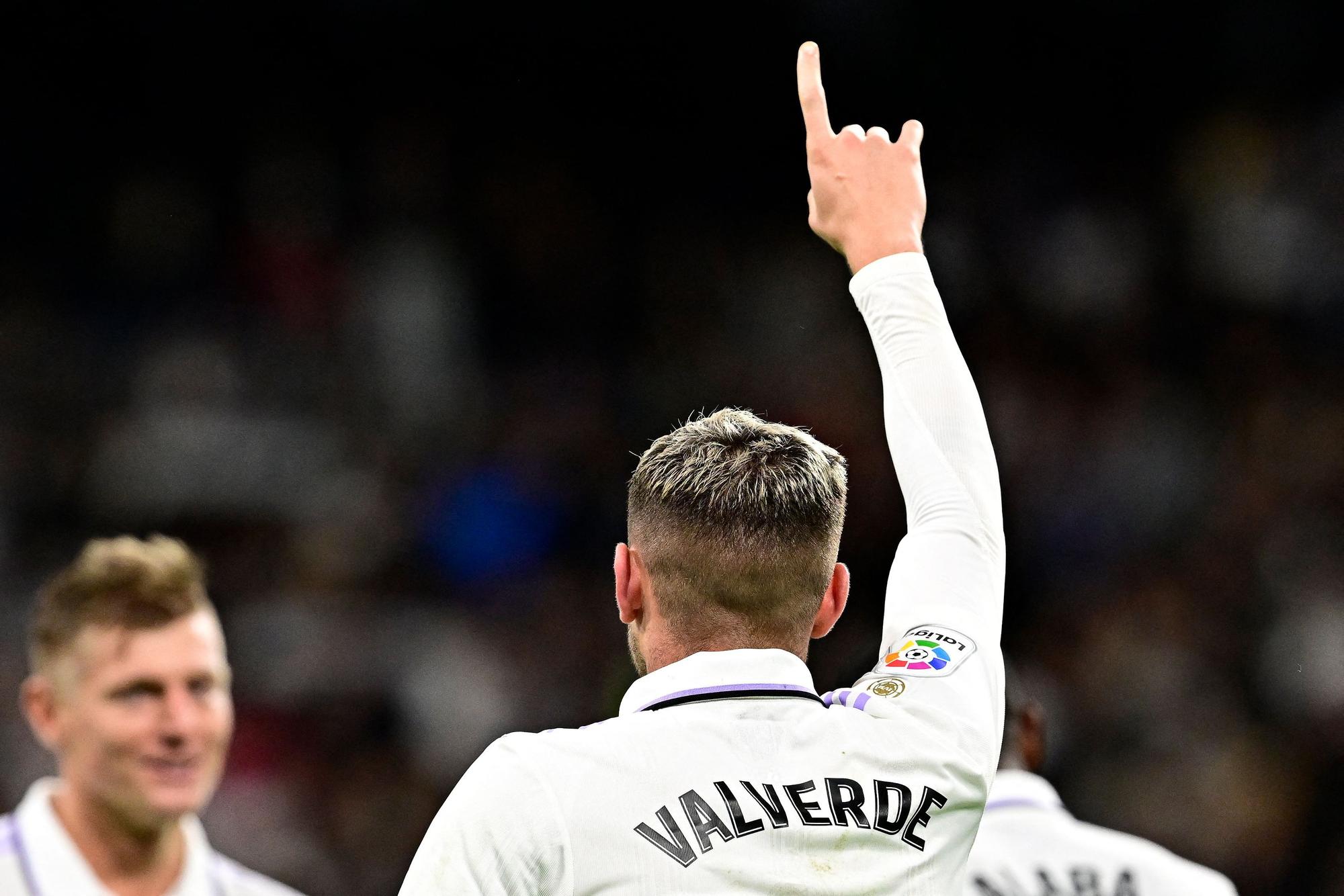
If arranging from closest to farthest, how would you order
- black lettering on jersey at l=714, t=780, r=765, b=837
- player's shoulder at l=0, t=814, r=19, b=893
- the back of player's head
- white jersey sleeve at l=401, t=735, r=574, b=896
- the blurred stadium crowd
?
1. white jersey sleeve at l=401, t=735, r=574, b=896
2. black lettering on jersey at l=714, t=780, r=765, b=837
3. player's shoulder at l=0, t=814, r=19, b=893
4. the back of player's head
5. the blurred stadium crowd

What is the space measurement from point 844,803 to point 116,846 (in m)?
2.40

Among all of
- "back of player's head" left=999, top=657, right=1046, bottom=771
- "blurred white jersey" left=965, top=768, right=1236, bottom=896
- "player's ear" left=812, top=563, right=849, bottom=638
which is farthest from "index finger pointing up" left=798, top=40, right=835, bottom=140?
"back of player's head" left=999, top=657, right=1046, bottom=771

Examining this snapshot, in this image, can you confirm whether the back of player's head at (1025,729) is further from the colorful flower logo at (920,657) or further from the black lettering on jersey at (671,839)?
the black lettering on jersey at (671,839)

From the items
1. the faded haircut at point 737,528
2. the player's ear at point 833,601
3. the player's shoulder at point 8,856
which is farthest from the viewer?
the player's shoulder at point 8,856

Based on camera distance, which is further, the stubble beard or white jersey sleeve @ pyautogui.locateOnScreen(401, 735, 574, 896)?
the stubble beard

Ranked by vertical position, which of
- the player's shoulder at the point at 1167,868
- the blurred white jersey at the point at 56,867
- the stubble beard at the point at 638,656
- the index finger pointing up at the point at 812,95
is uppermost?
the index finger pointing up at the point at 812,95

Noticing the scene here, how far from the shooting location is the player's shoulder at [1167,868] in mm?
4707

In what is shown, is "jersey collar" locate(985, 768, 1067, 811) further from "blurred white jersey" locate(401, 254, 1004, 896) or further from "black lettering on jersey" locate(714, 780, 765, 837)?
"black lettering on jersey" locate(714, 780, 765, 837)

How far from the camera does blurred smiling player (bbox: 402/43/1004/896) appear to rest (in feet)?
6.24

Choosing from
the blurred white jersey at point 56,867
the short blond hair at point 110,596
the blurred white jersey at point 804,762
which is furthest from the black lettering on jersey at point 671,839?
the short blond hair at point 110,596

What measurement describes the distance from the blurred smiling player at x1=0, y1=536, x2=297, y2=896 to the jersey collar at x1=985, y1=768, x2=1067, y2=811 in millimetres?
2179

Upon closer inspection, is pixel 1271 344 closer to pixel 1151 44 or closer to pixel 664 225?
pixel 1151 44

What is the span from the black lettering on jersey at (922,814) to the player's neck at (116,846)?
2.38m

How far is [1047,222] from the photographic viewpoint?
441 inches
